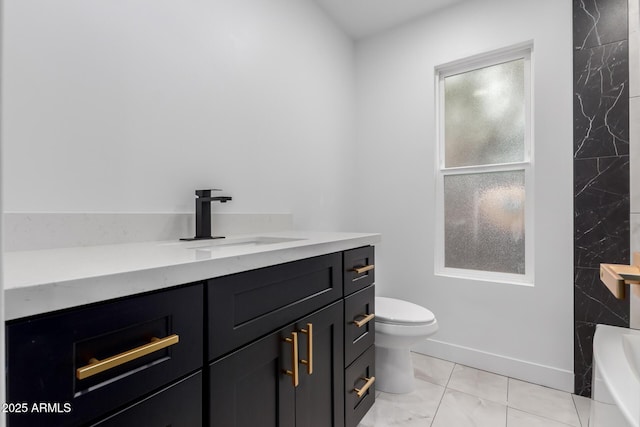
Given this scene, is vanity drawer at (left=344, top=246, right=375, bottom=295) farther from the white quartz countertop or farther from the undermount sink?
the white quartz countertop

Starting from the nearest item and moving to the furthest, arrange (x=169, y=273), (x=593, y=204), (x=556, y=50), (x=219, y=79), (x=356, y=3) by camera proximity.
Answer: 1. (x=169, y=273)
2. (x=219, y=79)
3. (x=593, y=204)
4. (x=556, y=50)
5. (x=356, y=3)

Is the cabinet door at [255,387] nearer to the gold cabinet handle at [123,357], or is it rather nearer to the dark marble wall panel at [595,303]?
the gold cabinet handle at [123,357]

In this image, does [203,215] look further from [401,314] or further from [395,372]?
[395,372]

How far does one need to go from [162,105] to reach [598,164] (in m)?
2.24

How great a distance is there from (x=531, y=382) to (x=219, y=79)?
2.52m

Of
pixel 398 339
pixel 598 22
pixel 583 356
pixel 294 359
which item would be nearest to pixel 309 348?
pixel 294 359

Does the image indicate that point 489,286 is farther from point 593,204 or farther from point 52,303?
point 52,303

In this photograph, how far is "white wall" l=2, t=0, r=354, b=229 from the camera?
0.96 meters

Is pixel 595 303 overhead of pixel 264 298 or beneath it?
beneath

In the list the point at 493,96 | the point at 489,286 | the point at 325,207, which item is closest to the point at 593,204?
the point at 489,286

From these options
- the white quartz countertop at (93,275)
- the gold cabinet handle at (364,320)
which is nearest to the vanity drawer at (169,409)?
the white quartz countertop at (93,275)

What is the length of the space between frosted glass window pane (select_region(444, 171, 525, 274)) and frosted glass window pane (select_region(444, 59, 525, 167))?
14cm

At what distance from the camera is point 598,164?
1.71m

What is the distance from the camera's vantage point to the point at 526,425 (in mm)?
1540
